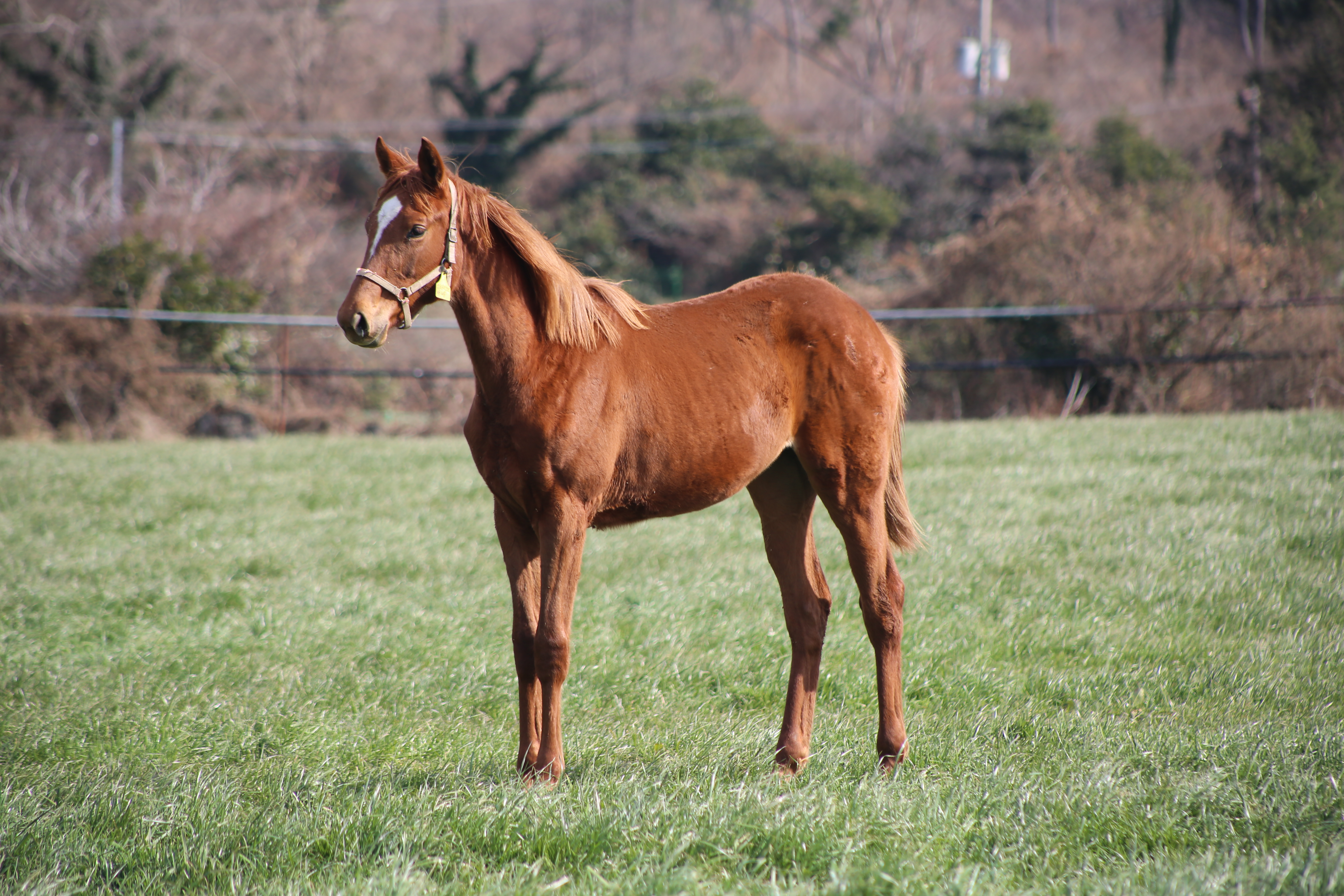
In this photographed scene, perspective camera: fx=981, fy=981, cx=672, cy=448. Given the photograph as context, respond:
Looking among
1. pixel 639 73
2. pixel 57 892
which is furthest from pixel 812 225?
pixel 57 892

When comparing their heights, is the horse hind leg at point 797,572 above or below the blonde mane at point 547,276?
below

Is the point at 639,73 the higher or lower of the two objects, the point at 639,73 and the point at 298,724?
the higher

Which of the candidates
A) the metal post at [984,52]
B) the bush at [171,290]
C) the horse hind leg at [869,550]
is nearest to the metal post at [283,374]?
the bush at [171,290]

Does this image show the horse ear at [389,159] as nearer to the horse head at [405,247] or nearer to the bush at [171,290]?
the horse head at [405,247]

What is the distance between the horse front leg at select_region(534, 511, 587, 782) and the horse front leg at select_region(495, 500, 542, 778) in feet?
0.17

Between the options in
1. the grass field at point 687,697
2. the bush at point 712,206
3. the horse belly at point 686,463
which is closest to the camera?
the grass field at point 687,697

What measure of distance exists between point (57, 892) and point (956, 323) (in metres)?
13.5

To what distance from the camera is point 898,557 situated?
6855 mm

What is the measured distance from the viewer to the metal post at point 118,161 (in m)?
20.0

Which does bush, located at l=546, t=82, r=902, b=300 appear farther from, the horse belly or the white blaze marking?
the white blaze marking

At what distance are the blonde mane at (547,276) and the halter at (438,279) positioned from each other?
103mm

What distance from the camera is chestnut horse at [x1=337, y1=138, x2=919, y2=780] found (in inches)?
132

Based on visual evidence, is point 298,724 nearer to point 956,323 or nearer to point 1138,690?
point 1138,690

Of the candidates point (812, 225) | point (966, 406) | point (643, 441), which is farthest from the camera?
point (812, 225)
